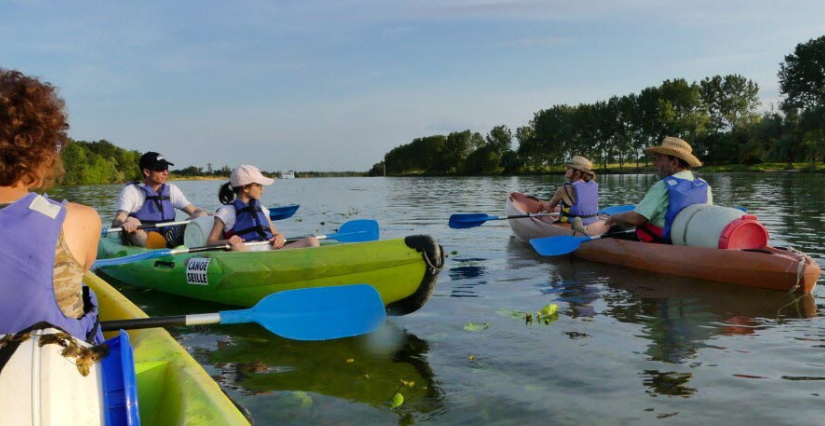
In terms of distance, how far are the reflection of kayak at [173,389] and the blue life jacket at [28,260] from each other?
1.94ft

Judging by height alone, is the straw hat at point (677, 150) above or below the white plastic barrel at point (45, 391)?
above

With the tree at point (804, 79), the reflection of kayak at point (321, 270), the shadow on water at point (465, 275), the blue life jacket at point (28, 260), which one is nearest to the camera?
the blue life jacket at point (28, 260)

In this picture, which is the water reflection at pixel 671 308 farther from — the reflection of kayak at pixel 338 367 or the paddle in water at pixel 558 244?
the reflection of kayak at pixel 338 367

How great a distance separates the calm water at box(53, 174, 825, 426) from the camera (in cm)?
369

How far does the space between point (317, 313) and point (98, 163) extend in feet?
264

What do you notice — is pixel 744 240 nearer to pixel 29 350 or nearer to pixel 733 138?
pixel 29 350

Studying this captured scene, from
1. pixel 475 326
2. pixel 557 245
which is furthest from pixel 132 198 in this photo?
pixel 557 245

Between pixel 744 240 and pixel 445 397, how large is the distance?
4.68 meters

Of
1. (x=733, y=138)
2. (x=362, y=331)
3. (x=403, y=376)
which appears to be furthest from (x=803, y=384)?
(x=733, y=138)

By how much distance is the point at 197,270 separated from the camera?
20.5 feet

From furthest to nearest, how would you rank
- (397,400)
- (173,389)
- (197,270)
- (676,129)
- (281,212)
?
(676,129)
(281,212)
(197,270)
(397,400)
(173,389)

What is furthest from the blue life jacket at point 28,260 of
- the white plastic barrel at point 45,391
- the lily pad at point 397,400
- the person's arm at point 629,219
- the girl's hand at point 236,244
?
the person's arm at point 629,219

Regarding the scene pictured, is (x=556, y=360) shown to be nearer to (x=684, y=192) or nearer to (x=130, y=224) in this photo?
(x=684, y=192)

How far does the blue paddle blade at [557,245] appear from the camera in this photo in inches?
329
